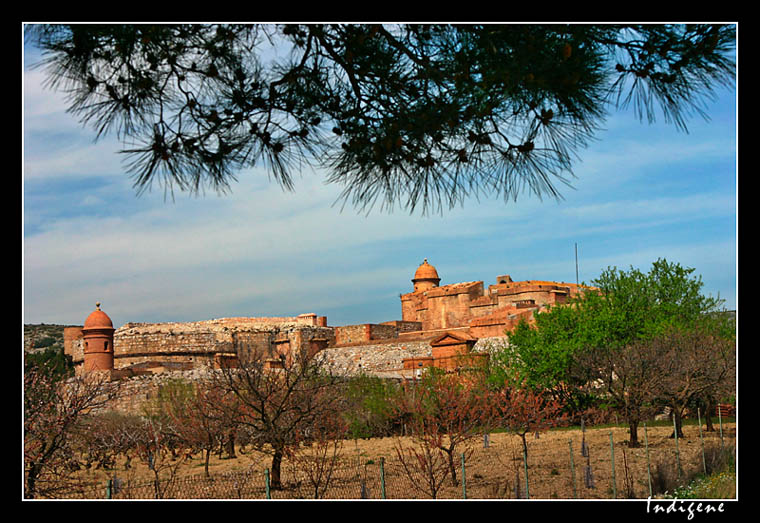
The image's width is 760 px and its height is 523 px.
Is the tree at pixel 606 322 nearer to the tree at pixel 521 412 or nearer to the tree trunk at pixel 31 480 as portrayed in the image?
the tree at pixel 521 412

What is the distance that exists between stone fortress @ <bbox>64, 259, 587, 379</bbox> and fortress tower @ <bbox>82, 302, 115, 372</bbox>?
0.11 ft

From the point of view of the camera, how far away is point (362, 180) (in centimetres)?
482

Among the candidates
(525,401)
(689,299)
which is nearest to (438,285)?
(689,299)

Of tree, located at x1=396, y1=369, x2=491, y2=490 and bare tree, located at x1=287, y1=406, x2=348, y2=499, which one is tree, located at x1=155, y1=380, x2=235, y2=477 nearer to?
bare tree, located at x1=287, y1=406, x2=348, y2=499

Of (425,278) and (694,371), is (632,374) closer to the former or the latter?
(694,371)

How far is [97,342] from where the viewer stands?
27.5 meters

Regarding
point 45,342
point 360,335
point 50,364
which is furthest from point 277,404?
point 45,342

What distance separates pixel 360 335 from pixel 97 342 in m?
13.4

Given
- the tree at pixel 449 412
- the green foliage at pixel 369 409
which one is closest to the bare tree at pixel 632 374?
the tree at pixel 449 412

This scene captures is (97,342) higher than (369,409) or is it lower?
higher

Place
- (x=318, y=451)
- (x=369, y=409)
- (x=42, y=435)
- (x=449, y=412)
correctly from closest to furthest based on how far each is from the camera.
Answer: (x=42, y=435) < (x=318, y=451) < (x=449, y=412) < (x=369, y=409)

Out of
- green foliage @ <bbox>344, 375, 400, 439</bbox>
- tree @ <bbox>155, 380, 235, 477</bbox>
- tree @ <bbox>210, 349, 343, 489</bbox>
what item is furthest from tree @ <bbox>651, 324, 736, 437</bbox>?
tree @ <bbox>155, 380, 235, 477</bbox>

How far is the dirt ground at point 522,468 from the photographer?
11.3 meters

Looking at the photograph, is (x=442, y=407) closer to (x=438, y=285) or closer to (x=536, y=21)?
(x=536, y=21)
